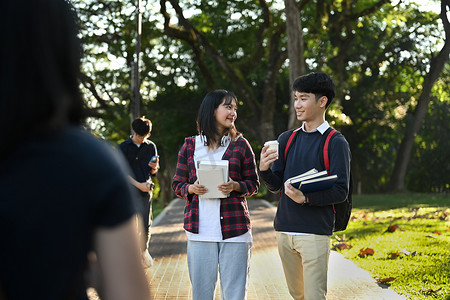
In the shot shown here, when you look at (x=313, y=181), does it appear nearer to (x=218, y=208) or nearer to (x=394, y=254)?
(x=218, y=208)

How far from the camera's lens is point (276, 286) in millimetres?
7754

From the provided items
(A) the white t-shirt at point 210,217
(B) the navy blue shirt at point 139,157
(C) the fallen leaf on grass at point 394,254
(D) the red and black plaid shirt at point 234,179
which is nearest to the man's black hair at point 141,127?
(B) the navy blue shirt at point 139,157

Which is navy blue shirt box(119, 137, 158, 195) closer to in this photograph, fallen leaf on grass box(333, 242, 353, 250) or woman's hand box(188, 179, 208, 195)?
woman's hand box(188, 179, 208, 195)

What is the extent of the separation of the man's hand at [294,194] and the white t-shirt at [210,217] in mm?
506

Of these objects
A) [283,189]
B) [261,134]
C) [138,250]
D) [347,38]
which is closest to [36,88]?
[138,250]

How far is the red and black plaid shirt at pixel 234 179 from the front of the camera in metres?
4.67

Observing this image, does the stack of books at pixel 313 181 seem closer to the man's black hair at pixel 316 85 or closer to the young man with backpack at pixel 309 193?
the young man with backpack at pixel 309 193

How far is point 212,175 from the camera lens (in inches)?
181

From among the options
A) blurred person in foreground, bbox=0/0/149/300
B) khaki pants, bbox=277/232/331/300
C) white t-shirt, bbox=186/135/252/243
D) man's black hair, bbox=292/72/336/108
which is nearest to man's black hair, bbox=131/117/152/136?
white t-shirt, bbox=186/135/252/243

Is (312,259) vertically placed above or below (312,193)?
below

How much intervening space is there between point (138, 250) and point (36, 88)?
416mm

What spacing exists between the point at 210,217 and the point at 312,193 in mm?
777

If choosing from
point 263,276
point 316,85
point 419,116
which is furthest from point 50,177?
point 419,116

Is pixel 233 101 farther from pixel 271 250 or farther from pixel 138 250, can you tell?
pixel 271 250
